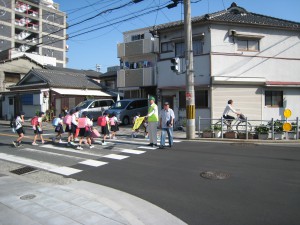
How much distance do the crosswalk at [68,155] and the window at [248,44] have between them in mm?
9843

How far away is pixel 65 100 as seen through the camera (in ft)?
87.0

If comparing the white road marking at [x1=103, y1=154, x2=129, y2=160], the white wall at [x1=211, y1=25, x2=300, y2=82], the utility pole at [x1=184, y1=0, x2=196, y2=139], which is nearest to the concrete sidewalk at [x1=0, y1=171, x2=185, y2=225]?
the white road marking at [x1=103, y1=154, x2=129, y2=160]

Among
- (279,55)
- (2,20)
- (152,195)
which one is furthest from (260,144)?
(2,20)

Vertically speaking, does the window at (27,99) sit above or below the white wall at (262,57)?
below

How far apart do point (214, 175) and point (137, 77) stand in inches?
711

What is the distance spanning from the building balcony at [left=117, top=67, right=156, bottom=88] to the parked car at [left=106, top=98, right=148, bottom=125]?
6.41ft

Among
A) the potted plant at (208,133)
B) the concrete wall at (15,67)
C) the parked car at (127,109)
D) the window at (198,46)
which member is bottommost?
the potted plant at (208,133)

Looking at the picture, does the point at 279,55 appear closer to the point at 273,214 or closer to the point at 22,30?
the point at 273,214

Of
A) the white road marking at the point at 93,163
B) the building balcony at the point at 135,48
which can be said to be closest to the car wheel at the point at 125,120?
the building balcony at the point at 135,48

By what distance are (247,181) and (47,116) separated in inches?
888

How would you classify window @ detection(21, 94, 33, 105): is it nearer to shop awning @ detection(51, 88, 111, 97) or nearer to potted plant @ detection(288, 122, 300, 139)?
shop awning @ detection(51, 88, 111, 97)

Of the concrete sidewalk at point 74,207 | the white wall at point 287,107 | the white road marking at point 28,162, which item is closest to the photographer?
the concrete sidewalk at point 74,207

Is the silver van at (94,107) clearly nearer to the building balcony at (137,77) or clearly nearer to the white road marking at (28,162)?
the building balcony at (137,77)

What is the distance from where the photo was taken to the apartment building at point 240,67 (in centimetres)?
1709
